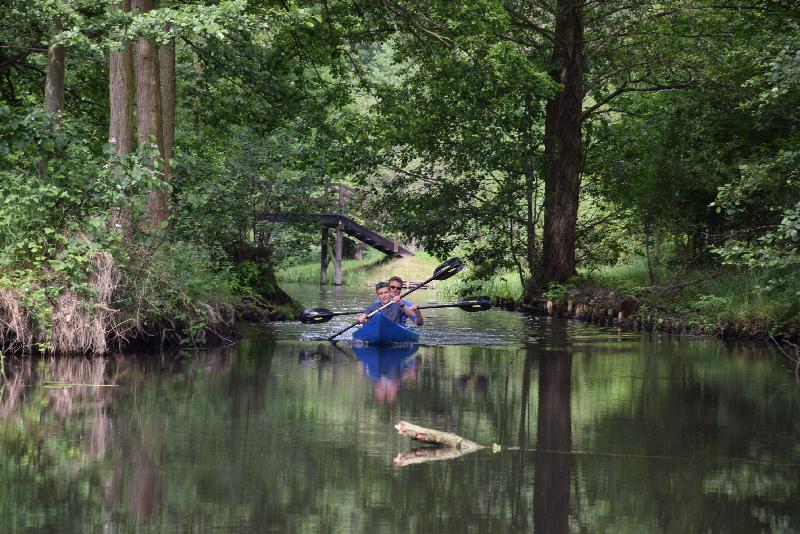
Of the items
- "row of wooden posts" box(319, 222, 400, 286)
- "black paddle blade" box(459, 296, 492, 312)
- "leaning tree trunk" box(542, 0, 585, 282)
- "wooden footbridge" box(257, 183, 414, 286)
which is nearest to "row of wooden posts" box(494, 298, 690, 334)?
"leaning tree trunk" box(542, 0, 585, 282)

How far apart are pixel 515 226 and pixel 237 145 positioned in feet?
27.0

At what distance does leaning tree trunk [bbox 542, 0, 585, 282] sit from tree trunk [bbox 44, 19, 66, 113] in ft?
42.1

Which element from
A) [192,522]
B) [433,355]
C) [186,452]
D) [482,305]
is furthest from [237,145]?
[192,522]

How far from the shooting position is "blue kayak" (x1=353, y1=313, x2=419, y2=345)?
1738 cm

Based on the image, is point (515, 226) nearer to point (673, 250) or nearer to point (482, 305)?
point (673, 250)

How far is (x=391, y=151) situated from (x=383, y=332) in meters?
9.81

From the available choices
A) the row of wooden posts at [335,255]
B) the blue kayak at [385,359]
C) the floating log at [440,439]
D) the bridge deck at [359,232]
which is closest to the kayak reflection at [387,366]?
the blue kayak at [385,359]

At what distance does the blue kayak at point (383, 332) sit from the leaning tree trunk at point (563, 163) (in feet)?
29.0

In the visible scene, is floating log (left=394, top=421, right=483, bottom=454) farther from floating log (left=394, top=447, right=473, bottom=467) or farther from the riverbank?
the riverbank

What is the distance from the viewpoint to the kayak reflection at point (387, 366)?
1162 cm

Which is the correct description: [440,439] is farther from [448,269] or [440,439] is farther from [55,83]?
[448,269]

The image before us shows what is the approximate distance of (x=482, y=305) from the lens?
19906 millimetres

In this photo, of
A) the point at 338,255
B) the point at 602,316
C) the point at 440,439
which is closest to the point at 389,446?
the point at 440,439

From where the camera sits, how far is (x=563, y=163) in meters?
25.6
